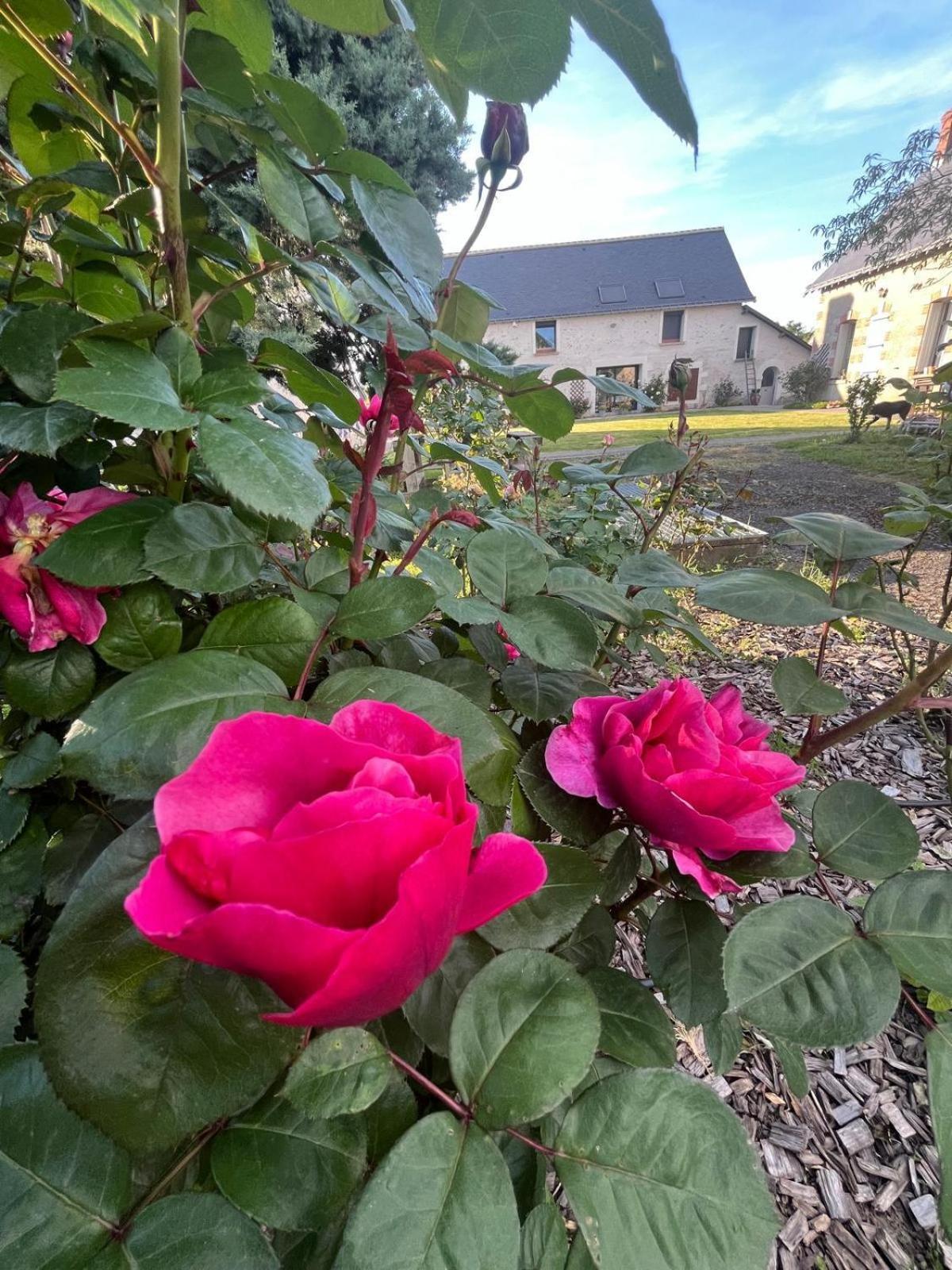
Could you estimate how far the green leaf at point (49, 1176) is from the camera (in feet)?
0.86

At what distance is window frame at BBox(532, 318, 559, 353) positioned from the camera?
16625mm

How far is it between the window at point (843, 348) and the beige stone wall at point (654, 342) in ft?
2.98

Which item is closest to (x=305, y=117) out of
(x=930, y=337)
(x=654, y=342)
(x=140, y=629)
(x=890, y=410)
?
(x=140, y=629)

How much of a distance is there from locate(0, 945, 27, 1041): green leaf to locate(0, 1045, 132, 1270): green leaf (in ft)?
0.11

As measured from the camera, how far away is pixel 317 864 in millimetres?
217

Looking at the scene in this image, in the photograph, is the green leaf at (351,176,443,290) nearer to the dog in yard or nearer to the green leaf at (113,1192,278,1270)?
the green leaf at (113,1192,278,1270)

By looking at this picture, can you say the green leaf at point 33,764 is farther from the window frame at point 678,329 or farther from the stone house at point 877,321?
the window frame at point 678,329

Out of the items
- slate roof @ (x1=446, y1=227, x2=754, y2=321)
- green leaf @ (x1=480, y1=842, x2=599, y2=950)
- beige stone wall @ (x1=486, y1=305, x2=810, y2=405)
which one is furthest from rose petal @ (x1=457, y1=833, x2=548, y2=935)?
slate roof @ (x1=446, y1=227, x2=754, y2=321)

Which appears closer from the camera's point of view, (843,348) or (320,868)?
(320,868)

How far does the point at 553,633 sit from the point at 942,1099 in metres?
0.35

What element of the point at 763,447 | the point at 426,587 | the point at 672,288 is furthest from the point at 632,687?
the point at 672,288

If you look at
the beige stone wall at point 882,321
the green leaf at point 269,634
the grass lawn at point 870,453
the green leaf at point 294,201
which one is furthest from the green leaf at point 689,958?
the beige stone wall at point 882,321

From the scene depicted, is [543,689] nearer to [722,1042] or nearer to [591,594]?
[591,594]

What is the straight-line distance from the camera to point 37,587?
0.40 m
